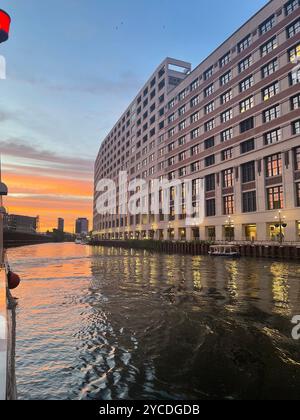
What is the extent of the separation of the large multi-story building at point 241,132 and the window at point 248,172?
0.19m

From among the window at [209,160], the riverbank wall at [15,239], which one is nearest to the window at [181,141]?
the window at [209,160]

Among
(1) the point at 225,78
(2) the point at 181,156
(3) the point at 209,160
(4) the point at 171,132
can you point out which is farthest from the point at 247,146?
(4) the point at 171,132

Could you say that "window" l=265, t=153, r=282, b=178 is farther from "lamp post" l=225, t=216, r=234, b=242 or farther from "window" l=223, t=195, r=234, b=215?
"lamp post" l=225, t=216, r=234, b=242

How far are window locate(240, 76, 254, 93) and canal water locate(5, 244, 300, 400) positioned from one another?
1961 inches

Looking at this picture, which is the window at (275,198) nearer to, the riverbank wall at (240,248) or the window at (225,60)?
the riverbank wall at (240,248)

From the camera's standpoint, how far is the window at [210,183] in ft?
218

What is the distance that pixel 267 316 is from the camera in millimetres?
12016

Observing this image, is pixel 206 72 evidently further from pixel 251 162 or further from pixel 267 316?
pixel 267 316

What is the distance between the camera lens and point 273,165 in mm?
51969

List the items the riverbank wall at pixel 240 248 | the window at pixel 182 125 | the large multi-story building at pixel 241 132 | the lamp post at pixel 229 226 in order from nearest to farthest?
the riverbank wall at pixel 240 248 < the large multi-story building at pixel 241 132 < the lamp post at pixel 229 226 < the window at pixel 182 125

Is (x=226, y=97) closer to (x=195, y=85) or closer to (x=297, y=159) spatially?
(x=195, y=85)

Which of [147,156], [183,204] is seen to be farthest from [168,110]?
[183,204]

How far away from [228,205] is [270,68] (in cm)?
2482

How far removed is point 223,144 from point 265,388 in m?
60.7
